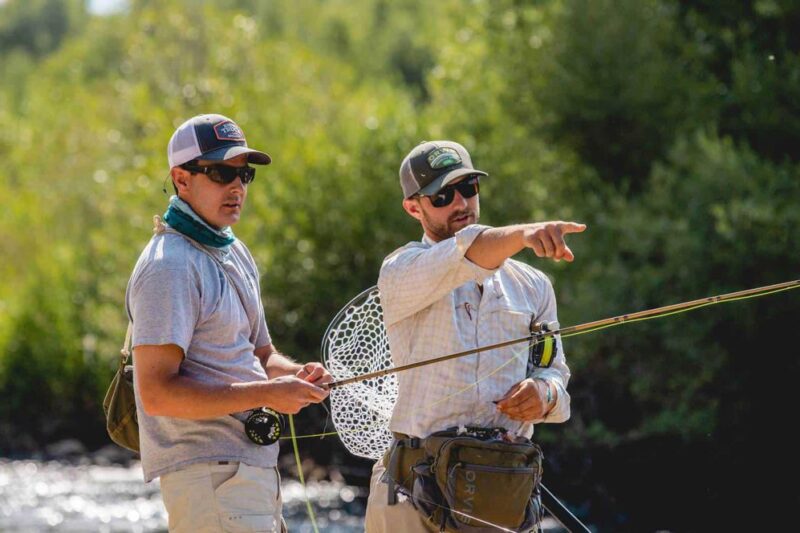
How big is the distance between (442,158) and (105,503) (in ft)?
38.0

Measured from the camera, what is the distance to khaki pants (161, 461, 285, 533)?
10.3ft

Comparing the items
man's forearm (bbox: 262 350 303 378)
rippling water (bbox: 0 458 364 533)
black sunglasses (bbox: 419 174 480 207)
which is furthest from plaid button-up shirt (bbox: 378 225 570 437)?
rippling water (bbox: 0 458 364 533)

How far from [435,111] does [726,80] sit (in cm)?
366

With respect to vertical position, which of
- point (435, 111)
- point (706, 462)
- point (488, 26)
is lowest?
point (706, 462)

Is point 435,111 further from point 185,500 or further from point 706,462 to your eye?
point 185,500

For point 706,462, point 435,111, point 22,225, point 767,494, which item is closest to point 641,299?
point 706,462

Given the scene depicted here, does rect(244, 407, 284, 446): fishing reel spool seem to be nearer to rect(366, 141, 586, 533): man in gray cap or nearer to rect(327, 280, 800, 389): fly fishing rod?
rect(327, 280, 800, 389): fly fishing rod

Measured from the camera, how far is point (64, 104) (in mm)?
36375

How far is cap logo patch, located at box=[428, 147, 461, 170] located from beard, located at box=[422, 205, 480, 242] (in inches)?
5.3

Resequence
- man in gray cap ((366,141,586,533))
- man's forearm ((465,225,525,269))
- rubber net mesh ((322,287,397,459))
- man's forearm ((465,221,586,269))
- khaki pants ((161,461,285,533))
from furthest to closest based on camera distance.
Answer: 1. rubber net mesh ((322,287,397,459))
2. man in gray cap ((366,141,586,533))
3. khaki pants ((161,461,285,533))
4. man's forearm ((465,225,525,269))
5. man's forearm ((465,221,586,269))

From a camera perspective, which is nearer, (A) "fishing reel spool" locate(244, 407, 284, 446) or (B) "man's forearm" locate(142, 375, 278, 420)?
(B) "man's forearm" locate(142, 375, 278, 420)

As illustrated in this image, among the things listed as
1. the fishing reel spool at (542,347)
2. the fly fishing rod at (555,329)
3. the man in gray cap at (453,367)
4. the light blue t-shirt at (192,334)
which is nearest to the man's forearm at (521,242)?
the man in gray cap at (453,367)

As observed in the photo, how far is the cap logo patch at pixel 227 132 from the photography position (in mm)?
3314

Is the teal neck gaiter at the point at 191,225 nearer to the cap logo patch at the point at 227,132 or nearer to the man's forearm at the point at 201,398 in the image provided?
the cap logo patch at the point at 227,132
